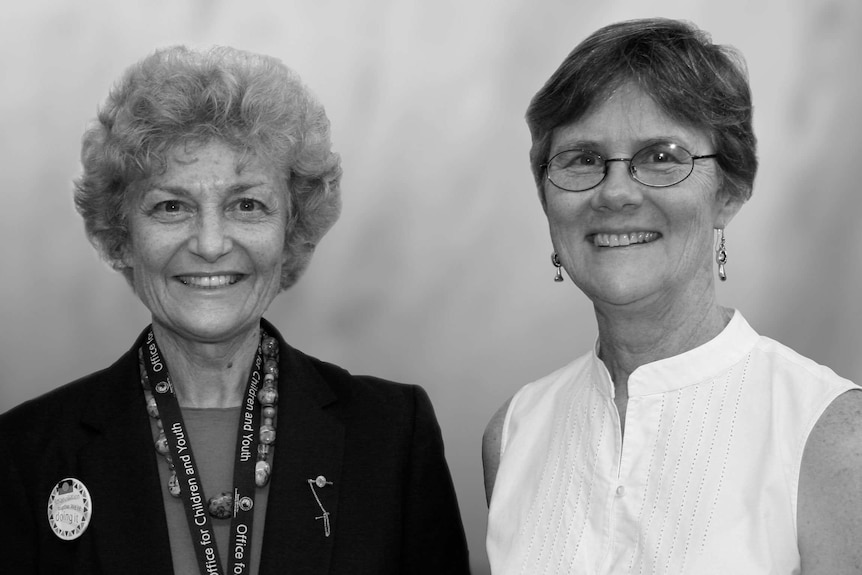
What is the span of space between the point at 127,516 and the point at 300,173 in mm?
965

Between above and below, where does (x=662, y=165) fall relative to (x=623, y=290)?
above

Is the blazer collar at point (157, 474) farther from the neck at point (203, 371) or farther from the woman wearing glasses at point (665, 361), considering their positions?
the woman wearing glasses at point (665, 361)

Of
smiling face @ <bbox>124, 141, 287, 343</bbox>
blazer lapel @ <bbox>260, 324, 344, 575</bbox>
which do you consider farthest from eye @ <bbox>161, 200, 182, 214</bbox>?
blazer lapel @ <bbox>260, 324, 344, 575</bbox>

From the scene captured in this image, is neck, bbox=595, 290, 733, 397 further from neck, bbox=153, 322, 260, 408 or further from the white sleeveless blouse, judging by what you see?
neck, bbox=153, 322, 260, 408

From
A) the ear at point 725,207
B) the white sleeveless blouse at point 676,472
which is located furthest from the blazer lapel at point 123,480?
the ear at point 725,207

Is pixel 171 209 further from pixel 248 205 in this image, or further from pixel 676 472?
pixel 676 472

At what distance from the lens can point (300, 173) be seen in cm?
278

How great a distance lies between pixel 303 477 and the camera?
2.62m

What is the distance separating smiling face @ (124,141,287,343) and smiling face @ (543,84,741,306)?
0.80m

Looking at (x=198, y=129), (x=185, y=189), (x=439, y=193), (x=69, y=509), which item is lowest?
(x=69, y=509)

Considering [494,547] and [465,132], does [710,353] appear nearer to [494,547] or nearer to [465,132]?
[494,547]

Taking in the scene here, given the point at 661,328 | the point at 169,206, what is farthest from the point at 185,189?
the point at 661,328

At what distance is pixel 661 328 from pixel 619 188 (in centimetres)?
34

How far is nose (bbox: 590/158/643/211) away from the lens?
2.28 meters
